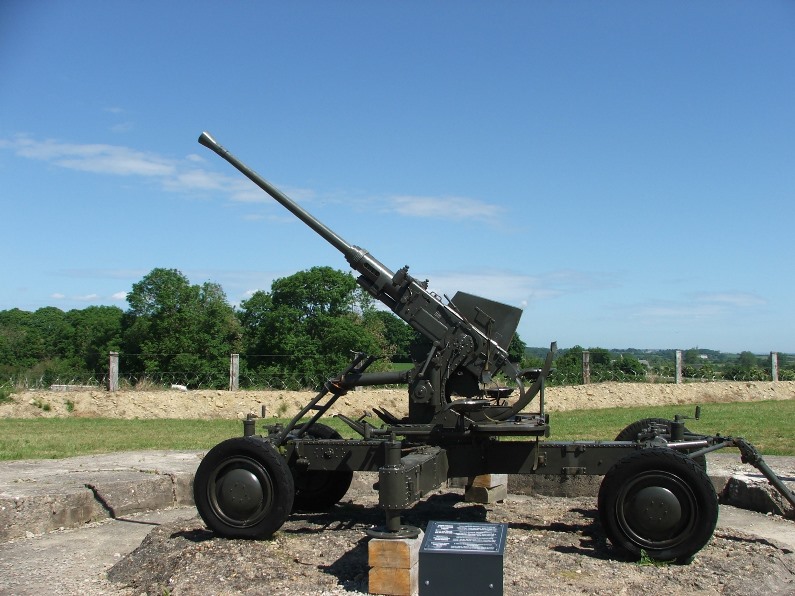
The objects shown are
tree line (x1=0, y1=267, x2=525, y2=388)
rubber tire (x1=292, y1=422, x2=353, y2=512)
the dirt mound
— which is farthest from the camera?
tree line (x1=0, y1=267, x2=525, y2=388)

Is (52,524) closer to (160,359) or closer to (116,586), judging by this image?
(116,586)

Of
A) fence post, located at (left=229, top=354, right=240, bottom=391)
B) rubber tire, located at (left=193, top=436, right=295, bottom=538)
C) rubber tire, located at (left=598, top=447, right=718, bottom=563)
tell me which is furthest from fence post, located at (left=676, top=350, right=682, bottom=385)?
rubber tire, located at (left=193, top=436, right=295, bottom=538)

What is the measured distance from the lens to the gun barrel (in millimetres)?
7975

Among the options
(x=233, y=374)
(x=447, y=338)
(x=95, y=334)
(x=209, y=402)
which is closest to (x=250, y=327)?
(x=233, y=374)

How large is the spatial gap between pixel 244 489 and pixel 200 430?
34.7 ft

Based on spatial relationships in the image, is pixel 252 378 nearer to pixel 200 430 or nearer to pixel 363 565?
pixel 200 430

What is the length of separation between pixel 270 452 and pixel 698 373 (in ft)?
77.0

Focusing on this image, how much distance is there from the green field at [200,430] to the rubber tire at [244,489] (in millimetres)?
5404

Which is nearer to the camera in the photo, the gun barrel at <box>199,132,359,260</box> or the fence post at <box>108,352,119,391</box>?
the gun barrel at <box>199,132,359,260</box>

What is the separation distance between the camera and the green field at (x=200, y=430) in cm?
1277

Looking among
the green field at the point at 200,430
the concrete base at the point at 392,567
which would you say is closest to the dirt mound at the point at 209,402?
the green field at the point at 200,430

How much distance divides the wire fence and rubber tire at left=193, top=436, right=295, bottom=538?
52.2ft

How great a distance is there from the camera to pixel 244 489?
6.59 meters

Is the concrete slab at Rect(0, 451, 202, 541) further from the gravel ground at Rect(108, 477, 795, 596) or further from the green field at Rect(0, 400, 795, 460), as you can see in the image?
the green field at Rect(0, 400, 795, 460)
